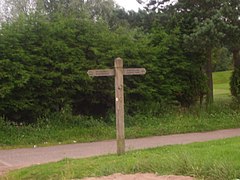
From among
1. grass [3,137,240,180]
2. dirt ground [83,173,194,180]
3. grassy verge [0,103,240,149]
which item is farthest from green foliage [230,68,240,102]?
dirt ground [83,173,194,180]

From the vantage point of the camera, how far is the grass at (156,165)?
746 centimetres

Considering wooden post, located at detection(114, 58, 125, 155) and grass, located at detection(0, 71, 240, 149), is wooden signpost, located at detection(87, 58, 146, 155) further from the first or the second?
grass, located at detection(0, 71, 240, 149)

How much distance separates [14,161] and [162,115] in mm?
7424

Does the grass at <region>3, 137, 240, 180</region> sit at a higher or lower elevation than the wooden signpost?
lower

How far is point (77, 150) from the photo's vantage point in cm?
1296

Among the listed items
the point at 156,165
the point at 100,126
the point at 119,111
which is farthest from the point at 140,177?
the point at 100,126

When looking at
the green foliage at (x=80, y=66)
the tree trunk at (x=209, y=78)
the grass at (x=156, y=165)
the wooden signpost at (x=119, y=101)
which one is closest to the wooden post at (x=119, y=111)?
the wooden signpost at (x=119, y=101)

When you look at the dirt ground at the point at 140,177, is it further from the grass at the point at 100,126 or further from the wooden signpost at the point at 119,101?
the grass at the point at 100,126

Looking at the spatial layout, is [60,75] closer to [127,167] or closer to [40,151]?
[40,151]

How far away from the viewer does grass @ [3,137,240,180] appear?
24.5ft

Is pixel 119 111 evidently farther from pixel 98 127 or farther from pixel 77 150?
pixel 98 127

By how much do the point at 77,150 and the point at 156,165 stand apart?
16.4 ft

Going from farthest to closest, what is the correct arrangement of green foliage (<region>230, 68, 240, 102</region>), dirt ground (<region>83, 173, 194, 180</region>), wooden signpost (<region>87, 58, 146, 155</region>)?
green foliage (<region>230, 68, 240, 102</region>)
wooden signpost (<region>87, 58, 146, 155</region>)
dirt ground (<region>83, 173, 194, 180</region>)

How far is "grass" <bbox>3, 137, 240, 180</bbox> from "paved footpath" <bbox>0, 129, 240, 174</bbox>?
61.7 inches
